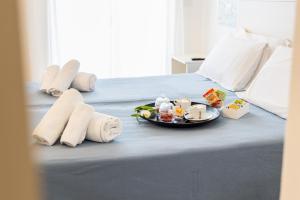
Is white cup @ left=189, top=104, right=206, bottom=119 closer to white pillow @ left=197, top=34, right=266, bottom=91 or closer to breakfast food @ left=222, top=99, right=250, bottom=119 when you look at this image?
breakfast food @ left=222, top=99, right=250, bottom=119

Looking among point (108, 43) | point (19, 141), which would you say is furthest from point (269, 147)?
point (108, 43)

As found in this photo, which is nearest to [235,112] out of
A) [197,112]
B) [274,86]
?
[197,112]

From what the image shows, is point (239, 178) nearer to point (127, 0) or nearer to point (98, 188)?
point (98, 188)

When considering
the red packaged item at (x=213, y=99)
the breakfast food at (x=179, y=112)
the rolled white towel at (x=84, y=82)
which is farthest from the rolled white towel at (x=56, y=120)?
the red packaged item at (x=213, y=99)

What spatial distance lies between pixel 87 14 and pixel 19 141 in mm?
3996

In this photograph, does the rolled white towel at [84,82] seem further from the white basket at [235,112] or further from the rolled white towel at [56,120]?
the white basket at [235,112]

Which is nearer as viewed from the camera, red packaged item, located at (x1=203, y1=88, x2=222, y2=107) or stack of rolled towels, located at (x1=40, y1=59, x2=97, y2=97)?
red packaged item, located at (x1=203, y1=88, x2=222, y2=107)

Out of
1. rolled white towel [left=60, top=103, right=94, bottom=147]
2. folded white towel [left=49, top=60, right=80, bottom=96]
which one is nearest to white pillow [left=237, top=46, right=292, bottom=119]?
rolled white towel [left=60, top=103, right=94, bottom=147]

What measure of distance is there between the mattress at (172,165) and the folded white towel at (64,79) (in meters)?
0.57

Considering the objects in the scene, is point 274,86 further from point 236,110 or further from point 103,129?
point 103,129

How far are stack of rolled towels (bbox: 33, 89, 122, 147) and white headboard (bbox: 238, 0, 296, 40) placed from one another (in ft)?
4.82

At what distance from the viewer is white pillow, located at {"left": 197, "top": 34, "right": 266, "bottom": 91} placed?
2777 mm

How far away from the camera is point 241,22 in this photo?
3609 mm

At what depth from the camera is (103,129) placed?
1831 mm
